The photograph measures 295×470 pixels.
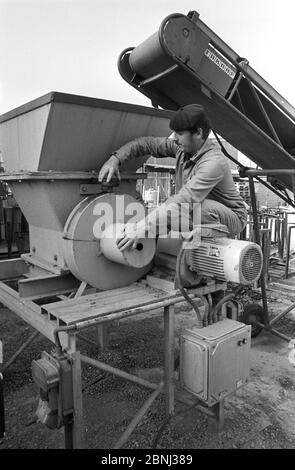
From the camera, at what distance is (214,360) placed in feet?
6.74

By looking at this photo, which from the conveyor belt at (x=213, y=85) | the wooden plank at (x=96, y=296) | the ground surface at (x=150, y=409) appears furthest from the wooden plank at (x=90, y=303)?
the conveyor belt at (x=213, y=85)

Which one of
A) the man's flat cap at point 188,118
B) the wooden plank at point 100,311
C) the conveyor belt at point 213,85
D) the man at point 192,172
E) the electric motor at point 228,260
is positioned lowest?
the wooden plank at point 100,311

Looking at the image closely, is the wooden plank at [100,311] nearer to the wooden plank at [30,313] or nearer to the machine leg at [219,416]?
the wooden plank at [30,313]

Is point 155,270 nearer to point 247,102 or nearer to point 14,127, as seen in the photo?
point 14,127

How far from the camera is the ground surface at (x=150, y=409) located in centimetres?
234

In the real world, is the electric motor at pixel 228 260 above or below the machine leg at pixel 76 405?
above

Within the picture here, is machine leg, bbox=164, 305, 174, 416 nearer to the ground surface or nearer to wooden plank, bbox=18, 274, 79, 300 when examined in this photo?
the ground surface

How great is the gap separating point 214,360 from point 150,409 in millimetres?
895

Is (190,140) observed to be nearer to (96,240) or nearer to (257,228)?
(96,240)

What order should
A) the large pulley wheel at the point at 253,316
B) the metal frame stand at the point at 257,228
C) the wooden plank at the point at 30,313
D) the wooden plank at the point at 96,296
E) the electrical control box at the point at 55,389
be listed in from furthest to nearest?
the large pulley wheel at the point at 253,316, the metal frame stand at the point at 257,228, the wooden plank at the point at 96,296, the wooden plank at the point at 30,313, the electrical control box at the point at 55,389

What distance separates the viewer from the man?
2.04 m

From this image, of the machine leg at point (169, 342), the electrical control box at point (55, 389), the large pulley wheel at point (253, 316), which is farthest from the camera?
the large pulley wheel at point (253, 316)

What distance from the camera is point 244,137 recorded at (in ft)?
9.78
